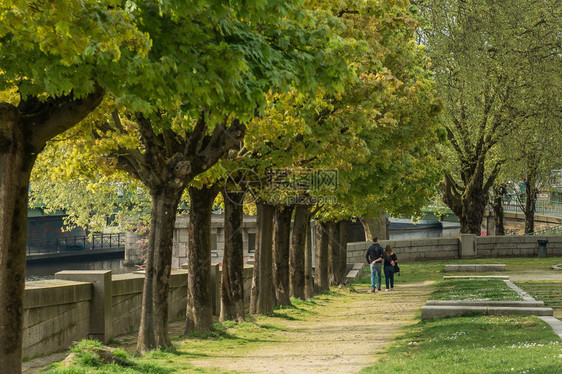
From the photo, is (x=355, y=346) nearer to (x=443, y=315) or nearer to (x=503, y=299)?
(x=443, y=315)

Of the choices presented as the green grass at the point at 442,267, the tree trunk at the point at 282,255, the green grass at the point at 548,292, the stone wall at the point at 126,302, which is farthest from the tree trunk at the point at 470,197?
the stone wall at the point at 126,302

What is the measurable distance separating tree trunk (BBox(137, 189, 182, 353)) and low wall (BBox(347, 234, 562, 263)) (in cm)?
2940

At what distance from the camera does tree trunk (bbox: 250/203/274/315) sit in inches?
870

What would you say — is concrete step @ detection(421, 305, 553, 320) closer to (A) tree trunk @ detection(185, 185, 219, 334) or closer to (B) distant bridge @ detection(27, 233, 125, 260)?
(A) tree trunk @ detection(185, 185, 219, 334)

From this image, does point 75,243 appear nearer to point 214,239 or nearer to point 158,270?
point 214,239

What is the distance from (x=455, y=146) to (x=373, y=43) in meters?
23.7

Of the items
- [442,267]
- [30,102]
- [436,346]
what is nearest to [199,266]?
[436,346]

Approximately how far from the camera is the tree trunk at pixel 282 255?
25.4 m

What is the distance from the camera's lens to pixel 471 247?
135ft

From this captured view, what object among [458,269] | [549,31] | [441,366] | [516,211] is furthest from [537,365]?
[516,211]

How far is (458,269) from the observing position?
1321 inches

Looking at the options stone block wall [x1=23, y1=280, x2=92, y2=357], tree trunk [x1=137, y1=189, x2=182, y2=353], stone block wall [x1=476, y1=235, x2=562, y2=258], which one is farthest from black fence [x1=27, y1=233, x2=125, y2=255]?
tree trunk [x1=137, y1=189, x2=182, y2=353]

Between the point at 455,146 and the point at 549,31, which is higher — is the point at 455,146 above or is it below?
below

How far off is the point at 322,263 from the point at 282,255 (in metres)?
9.32
